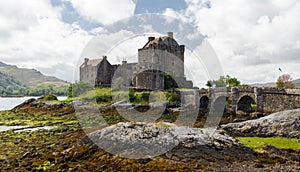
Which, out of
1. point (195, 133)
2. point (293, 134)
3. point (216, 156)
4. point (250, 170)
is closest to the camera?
point (250, 170)

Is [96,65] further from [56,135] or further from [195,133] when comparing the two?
[195,133]

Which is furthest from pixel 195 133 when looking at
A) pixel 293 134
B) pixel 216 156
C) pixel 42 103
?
pixel 42 103

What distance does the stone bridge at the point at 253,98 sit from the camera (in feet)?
91.4

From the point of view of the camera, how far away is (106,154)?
1509cm

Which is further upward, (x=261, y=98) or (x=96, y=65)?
(x=96, y=65)

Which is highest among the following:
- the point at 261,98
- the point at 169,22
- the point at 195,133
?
the point at 169,22

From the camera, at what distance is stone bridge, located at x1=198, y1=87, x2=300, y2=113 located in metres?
27.8

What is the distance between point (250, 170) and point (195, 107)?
101ft

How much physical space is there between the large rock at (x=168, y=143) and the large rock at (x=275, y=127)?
5.20 meters

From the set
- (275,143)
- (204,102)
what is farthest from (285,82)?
(275,143)

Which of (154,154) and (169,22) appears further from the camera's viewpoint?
(169,22)

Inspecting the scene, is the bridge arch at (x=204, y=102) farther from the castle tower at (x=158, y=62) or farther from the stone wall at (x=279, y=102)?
the stone wall at (x=279, y=102)

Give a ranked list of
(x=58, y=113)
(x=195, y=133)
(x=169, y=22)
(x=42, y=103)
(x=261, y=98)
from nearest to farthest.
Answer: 1. (x=195, y=133)
2. (x=169, y=22)
3. (x=261, y=98)
4. (x=58, y=113)
5. (x=42, y=103)

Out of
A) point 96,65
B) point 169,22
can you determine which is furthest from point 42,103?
point 169,22
